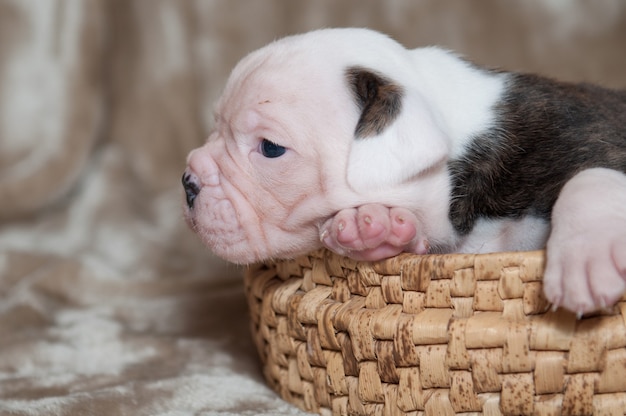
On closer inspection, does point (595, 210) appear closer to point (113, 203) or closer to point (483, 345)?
point (483, 345)

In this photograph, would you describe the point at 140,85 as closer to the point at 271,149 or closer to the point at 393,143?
the point at 271,149

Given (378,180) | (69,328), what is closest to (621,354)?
(378,180)

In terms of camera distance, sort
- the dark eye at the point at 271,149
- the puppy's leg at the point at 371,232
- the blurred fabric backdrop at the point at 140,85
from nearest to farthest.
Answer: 1. the puppy's leg at the point at 371,232
2. the dark eye at the point at 271,149
3. the blurred fabric backdrop at the point at 140,85

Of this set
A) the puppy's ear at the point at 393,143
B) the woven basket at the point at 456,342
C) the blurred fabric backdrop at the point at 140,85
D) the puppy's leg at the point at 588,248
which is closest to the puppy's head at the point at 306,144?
the puppy's ear at the point at 393,143

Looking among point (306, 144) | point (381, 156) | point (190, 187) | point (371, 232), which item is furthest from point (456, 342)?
point (190, 187)

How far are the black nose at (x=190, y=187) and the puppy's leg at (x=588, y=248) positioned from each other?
2.75 ft

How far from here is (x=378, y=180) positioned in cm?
174

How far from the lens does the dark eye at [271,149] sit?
6.18 feet

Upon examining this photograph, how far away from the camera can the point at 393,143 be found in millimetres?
1732

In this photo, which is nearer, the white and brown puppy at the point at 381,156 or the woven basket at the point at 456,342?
the woven basket at the point at 456,342

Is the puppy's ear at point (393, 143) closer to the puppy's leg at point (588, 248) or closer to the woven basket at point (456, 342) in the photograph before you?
the woven basket at point (456, 342)

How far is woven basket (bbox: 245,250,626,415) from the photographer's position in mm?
1474

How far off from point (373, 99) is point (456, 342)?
0.57m

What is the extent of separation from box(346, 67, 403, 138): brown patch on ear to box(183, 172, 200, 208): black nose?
0.45 metres
